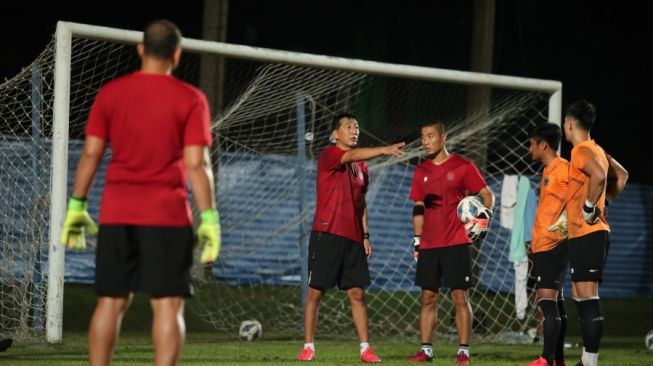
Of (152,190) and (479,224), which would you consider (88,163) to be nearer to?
(152,190)

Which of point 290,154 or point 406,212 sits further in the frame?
point 406,212

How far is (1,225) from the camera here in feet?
36.3

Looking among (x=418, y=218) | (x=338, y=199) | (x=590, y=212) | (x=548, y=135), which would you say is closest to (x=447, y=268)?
(x=418, y=218)

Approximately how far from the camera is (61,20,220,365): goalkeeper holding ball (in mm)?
5895

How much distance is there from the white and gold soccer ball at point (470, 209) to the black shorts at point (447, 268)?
1.16 ft

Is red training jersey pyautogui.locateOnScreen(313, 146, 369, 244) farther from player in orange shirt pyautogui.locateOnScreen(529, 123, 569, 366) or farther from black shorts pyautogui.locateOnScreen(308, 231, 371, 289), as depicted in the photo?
player in orange shirt pyautogui.locateOnScreen(529, 123, 569, 366)

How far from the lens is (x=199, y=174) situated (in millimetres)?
5906

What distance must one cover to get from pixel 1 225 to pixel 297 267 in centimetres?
644

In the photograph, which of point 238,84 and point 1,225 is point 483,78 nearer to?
point 1,225

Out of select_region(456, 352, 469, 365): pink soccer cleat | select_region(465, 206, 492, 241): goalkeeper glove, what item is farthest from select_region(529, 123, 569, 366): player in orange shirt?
select_region(456, 352, 469, 365): pink soccer cleat

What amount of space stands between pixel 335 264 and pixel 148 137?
3.85m

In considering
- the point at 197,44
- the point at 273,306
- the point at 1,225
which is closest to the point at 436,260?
the point at 197,44

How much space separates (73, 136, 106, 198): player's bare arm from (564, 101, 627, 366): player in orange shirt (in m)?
3.74

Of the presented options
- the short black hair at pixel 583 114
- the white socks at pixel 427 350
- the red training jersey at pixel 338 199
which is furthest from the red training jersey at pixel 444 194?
the short black hair at pixel 583 114
